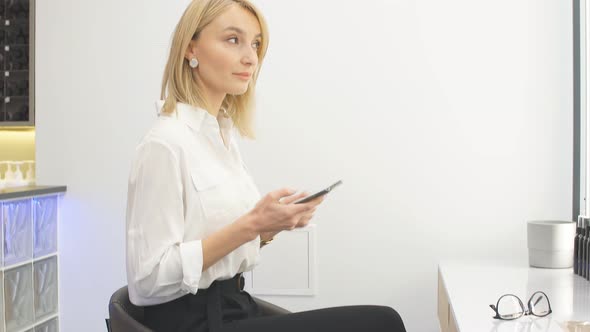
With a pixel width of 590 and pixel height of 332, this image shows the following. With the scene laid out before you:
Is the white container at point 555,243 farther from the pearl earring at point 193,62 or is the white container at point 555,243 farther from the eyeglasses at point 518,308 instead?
the pearl earring at point 193,62

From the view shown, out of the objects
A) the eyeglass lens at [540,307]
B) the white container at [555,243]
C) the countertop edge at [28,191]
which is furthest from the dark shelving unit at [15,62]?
the eyeglass lens at [540,307]

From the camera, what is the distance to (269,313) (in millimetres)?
1880

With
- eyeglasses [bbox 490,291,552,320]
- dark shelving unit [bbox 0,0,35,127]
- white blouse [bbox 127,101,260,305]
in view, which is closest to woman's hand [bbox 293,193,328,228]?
white blouse [bbox 127,101,260,305]

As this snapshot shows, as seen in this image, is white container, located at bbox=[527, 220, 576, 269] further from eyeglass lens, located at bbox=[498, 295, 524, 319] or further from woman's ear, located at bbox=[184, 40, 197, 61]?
woman's ear, located at bbox=[184, 40, 197, 61]

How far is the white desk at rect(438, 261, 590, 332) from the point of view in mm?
1732

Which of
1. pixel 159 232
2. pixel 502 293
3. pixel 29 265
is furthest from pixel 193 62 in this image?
pixel 29 265

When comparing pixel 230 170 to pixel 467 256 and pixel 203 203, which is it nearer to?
pixel 203 203

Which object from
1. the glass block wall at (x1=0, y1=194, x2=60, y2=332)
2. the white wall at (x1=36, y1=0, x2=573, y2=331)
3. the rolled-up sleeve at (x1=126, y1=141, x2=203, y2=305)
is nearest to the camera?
the rolled-up sleeve at (x1=126, y1=141, x2=203, y2=305)

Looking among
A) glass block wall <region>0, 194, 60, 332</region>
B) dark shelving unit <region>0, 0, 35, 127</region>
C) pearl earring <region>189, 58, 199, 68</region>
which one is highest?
dark shelving unit <region>0, 0, 35, 127</region>

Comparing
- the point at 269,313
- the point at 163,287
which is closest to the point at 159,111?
the point at 163,287

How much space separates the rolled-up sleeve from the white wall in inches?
69.6

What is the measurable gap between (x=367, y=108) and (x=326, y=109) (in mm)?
200

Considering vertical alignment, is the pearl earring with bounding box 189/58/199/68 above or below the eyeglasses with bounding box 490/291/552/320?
above

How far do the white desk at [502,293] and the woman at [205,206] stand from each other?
0.29 m
